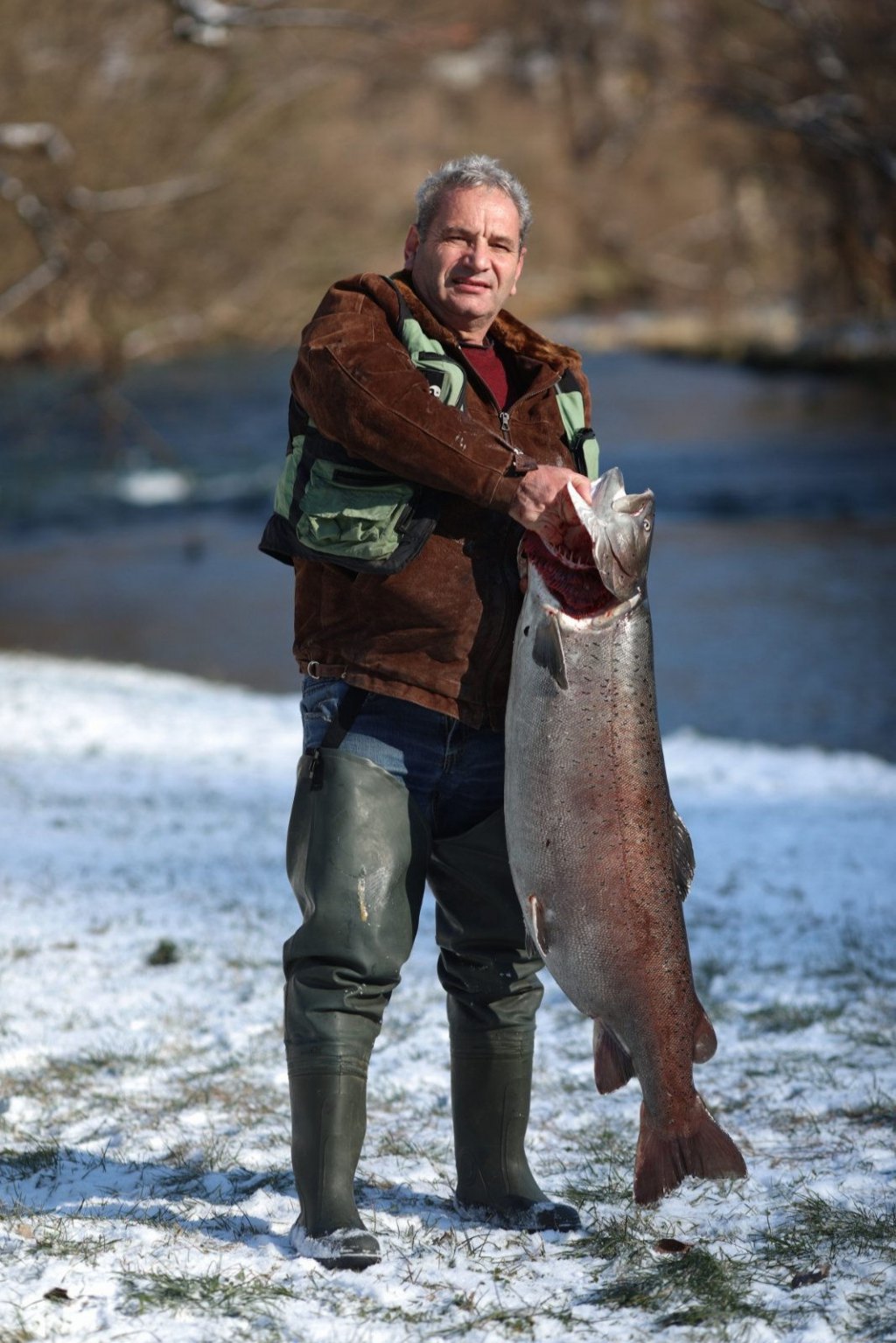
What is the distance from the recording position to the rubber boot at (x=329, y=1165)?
2912 millimetres

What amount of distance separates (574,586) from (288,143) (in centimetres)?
1086

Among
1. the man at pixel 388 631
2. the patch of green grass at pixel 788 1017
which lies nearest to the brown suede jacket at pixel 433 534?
the man at pixel 388 631

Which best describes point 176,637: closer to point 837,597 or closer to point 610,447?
point 837,597

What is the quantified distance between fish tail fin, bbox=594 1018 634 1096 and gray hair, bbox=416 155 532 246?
149 cm

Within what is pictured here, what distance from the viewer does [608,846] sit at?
9.34ft

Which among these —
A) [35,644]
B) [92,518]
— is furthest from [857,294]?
[35,644]

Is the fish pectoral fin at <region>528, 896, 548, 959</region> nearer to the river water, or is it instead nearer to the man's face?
the man's face

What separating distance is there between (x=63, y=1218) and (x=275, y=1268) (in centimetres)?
49

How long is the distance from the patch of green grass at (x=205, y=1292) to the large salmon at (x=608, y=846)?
0.67 m

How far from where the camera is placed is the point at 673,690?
1105 centimetres

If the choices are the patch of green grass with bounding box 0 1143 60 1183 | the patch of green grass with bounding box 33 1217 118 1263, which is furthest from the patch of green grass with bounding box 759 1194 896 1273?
Answer: the patch of green grass with bounding box 0 1143 60 1183

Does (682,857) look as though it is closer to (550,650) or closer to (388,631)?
(550,650)

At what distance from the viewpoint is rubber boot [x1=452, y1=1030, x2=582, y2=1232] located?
317 centimetres

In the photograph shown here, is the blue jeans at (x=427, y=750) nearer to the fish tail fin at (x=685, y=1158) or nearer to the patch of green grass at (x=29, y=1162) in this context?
the fish tail fin at (x=685, y=1158)
